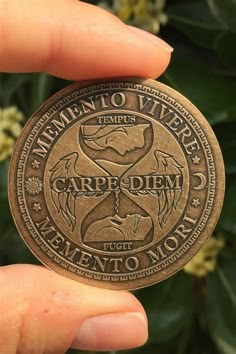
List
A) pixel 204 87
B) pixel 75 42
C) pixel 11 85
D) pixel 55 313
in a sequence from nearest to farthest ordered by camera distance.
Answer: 1. pixel 55 313
2. pixel 75 42
3. pixel 204 87
4. pixel 11 85

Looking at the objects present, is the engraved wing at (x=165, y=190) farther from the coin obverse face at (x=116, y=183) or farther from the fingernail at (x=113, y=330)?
the fingernail at (x=113, y=330)

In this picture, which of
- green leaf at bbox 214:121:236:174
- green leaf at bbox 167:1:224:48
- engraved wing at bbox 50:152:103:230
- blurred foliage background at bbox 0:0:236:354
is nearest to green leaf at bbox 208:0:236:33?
blurred foliage background at bbox 0:0:236:354

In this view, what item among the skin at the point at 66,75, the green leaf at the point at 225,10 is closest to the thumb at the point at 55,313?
the skin at the point at 66,75

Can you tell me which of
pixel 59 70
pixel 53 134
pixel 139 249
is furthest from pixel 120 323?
pixel 59 70

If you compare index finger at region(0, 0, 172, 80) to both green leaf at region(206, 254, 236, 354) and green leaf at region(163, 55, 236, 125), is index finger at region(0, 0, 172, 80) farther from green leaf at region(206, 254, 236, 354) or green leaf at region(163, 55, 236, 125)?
green leaf at region(206, 254, 236, 354)

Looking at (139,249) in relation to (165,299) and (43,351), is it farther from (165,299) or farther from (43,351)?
(165,299)

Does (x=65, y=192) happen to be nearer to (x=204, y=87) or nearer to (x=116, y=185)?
(x=116, y=185)

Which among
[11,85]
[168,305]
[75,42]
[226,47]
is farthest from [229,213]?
[11,85]
